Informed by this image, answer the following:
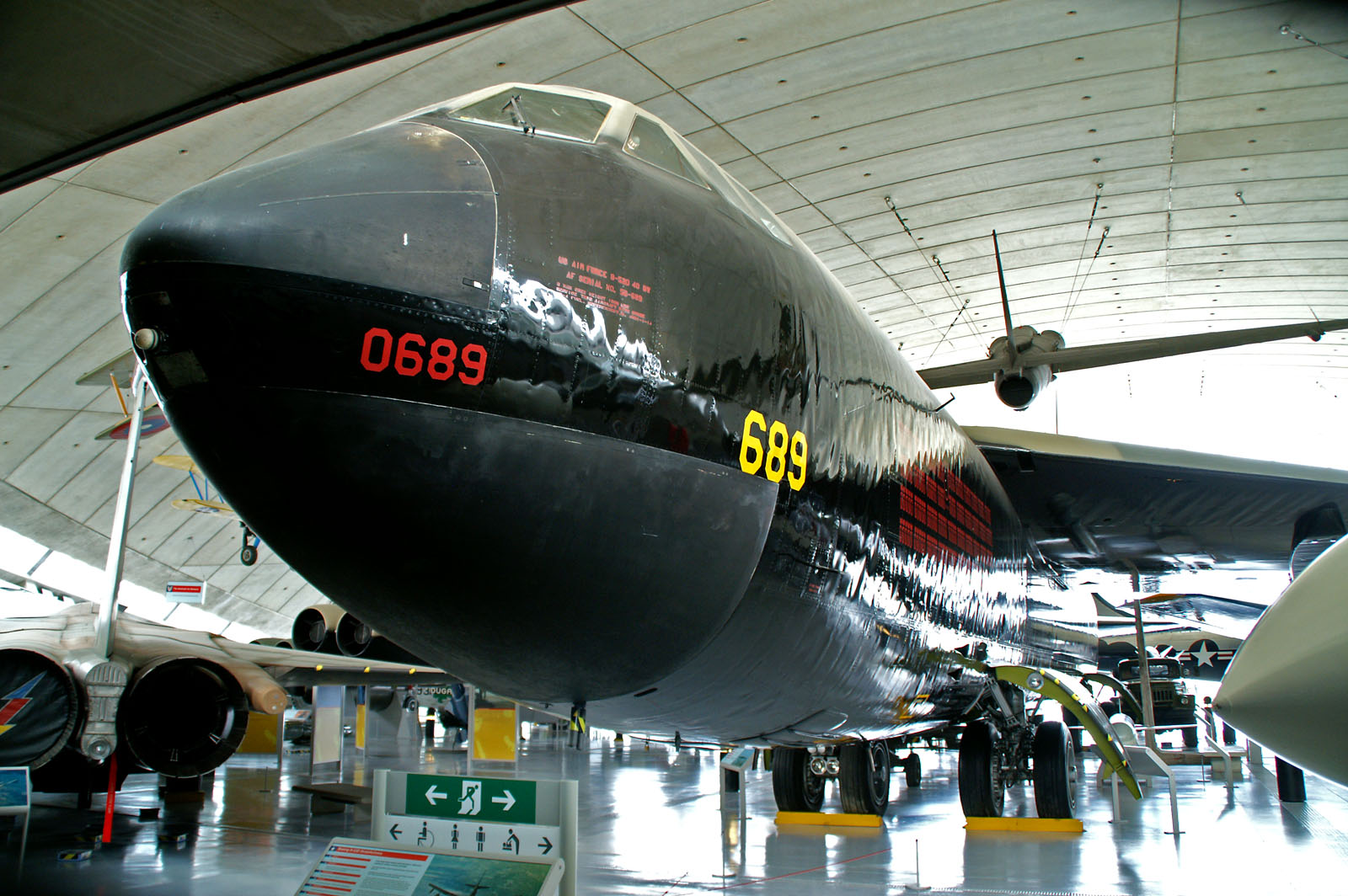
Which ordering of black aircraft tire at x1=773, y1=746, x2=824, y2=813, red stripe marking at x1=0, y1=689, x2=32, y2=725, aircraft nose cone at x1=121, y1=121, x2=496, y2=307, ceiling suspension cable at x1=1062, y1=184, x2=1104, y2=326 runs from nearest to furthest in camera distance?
aircraft nose cone at x1=121, y1=121, x2=496, y2=307
red stripe marking at x1=0, y1=689, x2=32, y2=725
black aircraft tire at x1=773, y1=746, x2=824, y2=813
ceiling suspension cable at x1=1062, y1=184, x2=1104, y2=326

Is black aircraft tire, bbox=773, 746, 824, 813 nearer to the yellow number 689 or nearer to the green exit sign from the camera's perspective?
the green exit sign

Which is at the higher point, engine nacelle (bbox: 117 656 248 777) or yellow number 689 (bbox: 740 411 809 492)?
yellow number 689 (bbox: 740 411 809 492)

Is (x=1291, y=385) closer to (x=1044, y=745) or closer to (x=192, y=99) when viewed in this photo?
(x=1044, y=745)

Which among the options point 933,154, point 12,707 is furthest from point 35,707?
point 933,154

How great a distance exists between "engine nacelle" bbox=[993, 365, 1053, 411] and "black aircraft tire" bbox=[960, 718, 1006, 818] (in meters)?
7.69

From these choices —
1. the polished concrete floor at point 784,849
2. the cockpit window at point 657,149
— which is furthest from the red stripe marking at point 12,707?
the cockpit window at point 657,149

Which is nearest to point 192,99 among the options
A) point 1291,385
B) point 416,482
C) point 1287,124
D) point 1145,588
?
point 416,482

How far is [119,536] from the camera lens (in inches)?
327

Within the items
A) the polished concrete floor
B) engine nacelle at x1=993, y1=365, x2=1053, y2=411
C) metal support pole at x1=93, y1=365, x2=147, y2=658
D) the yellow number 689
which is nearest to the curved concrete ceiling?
engine nacelle at x1=993, y1=365, x2=1053, y2=411

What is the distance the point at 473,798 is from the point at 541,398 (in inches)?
64.4

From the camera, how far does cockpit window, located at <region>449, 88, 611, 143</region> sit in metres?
3.15

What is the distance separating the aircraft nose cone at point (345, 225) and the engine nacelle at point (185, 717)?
7.85 m

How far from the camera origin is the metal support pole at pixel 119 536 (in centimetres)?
828

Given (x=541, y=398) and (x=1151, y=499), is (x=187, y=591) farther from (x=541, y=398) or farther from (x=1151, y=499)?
(x=541, y=398)
